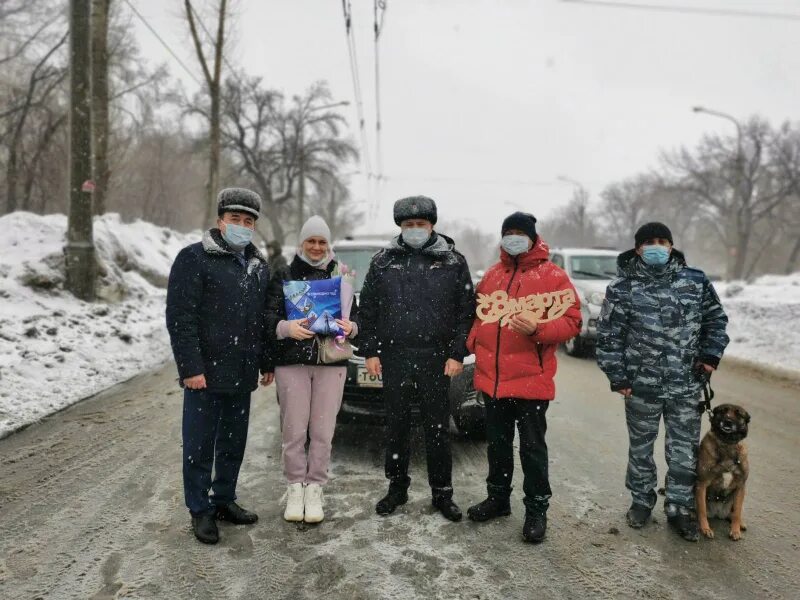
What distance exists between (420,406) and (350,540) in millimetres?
927

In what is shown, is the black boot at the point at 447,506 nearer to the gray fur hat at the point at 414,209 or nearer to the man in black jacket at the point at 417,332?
the man in black jacket at the point at 417,332

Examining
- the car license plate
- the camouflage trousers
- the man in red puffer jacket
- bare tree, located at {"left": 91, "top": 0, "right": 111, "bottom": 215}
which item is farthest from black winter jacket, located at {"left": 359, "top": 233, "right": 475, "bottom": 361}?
bare tree, located at {"left": 91, "top": 0, "right": 111, "bottom": 215}

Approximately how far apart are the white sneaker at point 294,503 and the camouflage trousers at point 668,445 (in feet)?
7.03

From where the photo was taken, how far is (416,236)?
3.53m

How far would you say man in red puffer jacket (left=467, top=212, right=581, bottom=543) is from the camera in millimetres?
3229

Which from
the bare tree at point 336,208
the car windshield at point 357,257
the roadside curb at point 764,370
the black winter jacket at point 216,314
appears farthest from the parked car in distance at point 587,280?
the bare tree at point 336,208

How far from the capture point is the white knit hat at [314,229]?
11.4ft

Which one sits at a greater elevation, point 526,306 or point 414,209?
point 414,209

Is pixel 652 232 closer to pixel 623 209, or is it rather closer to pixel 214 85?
pixel 214 85

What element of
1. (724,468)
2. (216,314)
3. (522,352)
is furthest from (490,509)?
(216,314)

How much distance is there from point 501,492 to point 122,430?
3571 mm

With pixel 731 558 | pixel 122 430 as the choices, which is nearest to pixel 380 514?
pixel 731 558

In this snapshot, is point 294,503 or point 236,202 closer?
point 236,202

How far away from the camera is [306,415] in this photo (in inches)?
138
